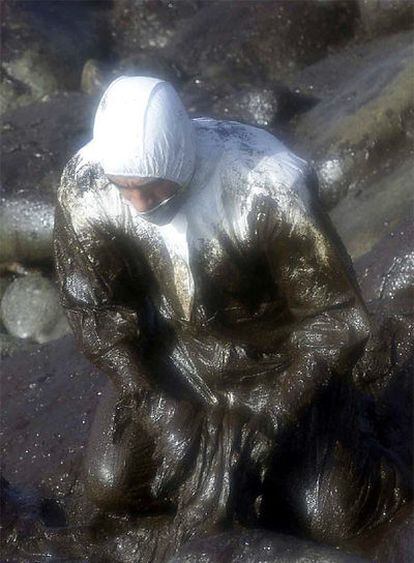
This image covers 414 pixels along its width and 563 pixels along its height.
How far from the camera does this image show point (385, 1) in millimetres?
9086

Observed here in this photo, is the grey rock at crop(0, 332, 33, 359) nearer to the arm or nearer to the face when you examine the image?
the arm

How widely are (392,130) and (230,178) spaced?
381 cm

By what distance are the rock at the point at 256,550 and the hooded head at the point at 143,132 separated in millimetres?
1178

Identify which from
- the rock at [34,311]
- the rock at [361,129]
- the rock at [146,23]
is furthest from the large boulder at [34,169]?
the rock at [146,23]

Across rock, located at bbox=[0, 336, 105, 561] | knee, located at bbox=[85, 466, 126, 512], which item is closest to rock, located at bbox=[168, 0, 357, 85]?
rock, located at bbox=[0, 336, 105, 561]

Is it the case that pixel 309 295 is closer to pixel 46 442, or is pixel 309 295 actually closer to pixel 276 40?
Result: pixel 46 442

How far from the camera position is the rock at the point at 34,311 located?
687cm

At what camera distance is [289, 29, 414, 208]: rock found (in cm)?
702

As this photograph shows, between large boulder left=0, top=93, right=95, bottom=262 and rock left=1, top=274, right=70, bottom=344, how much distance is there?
260 mm

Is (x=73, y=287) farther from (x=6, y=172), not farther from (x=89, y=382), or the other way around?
(x=6, y=172)

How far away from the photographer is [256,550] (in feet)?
11.6

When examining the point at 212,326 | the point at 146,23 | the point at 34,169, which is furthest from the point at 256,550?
the point at 146,23

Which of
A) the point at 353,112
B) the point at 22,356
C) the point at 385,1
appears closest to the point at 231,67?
the point at 385,1

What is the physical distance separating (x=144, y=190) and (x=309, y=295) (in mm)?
653
